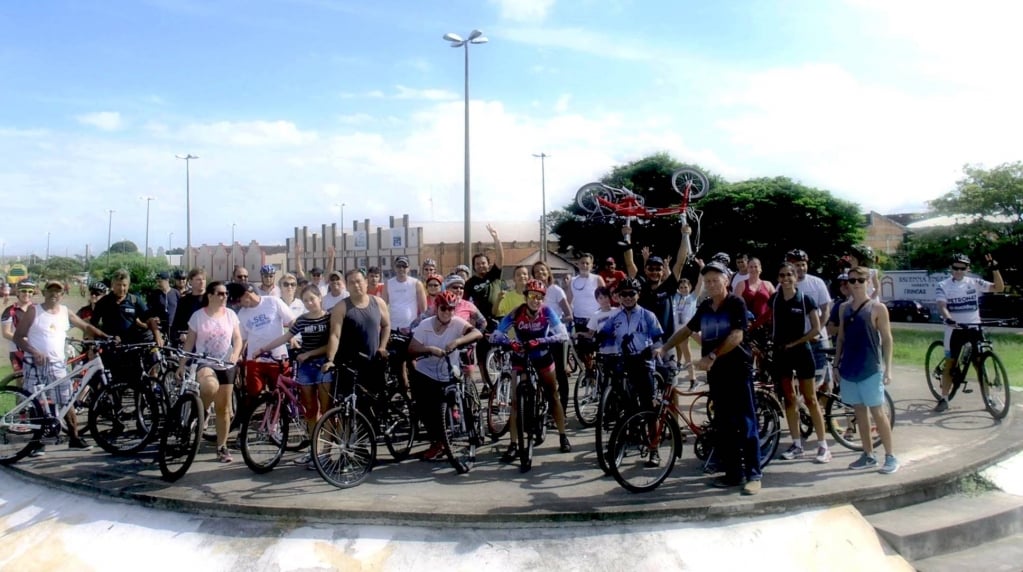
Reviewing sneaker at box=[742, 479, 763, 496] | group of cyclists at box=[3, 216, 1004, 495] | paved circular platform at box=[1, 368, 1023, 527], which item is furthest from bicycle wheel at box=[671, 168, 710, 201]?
sneaker at box=[742, 479, 763, 496]

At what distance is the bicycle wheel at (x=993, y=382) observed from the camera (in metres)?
8.11

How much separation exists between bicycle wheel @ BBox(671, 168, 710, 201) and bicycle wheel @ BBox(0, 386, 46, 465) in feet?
35.9

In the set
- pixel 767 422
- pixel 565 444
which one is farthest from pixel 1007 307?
pixel 565 444

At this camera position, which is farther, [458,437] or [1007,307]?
[1007,307]

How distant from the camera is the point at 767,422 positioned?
6.47m

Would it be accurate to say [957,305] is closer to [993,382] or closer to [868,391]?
[993,382]

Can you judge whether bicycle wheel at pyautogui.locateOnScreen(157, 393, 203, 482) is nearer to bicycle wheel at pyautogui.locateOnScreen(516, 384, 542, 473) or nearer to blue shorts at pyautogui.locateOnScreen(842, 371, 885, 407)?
bicycle wheel at pyautogui.locateOnScreen(516, 384, 542, 473)

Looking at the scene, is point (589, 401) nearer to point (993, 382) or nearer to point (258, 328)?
point (258, 328)

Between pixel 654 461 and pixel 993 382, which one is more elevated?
pixel 993 382

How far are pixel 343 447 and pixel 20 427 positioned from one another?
12.1 ft

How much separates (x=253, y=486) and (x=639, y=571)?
10.9ft

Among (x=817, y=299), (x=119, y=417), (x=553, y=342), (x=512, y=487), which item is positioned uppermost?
(x=817, y=299)

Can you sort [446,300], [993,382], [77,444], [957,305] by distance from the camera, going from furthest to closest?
[957,305]
[993,382]
[77,444]
[446,300]

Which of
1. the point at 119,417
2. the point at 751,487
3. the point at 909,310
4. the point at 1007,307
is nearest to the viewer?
the point at 751,487
